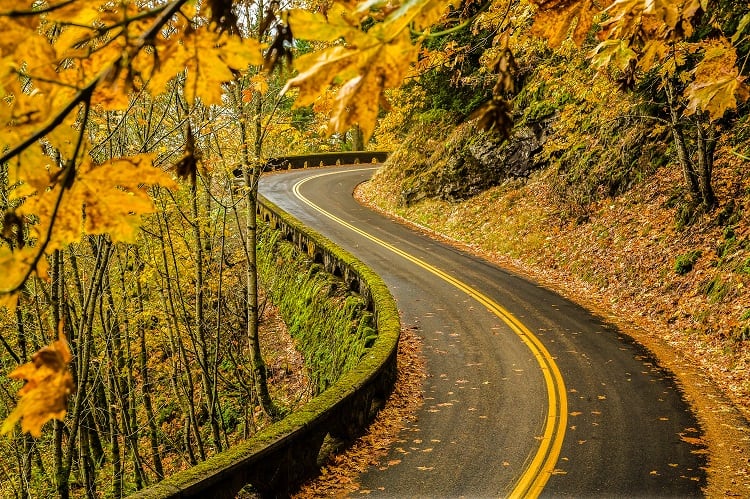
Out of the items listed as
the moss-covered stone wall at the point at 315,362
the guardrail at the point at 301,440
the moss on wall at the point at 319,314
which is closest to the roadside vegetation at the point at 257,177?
the moss on wall at the point at 319,314

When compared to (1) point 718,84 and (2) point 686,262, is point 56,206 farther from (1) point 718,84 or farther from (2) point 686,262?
(2) point 686,262

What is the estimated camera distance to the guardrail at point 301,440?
17.8 feet

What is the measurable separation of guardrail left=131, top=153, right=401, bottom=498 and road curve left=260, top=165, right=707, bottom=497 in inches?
29.2

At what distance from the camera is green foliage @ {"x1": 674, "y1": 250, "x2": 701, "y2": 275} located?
13.9 metres

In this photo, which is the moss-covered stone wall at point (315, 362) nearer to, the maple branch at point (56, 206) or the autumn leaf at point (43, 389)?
the autumn leaf at point (43, 389)

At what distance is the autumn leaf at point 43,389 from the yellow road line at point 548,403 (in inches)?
248

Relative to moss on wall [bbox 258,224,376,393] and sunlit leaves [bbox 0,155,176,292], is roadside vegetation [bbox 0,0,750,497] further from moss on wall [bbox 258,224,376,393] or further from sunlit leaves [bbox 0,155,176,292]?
moss on wall [bbox 258,224,376,393]

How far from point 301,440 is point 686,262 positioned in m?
11.5

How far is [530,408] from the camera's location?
9.03 m

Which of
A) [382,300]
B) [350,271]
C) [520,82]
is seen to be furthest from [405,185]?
[382,300]

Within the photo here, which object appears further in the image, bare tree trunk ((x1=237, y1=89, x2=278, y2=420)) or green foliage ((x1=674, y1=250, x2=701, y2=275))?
green foliage ((x1=674, y1=250, x2=701, y2=275))

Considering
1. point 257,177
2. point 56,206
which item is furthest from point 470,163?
point 56,206

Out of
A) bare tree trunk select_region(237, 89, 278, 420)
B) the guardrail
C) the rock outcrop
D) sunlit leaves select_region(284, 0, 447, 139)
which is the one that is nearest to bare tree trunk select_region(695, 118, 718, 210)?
the rock outcrop

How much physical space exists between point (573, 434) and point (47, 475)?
11.9 m
